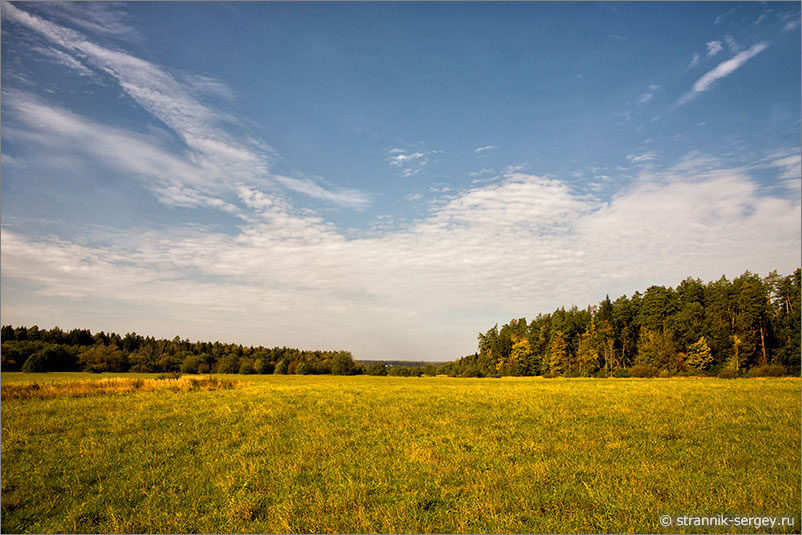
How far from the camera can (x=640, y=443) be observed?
12234 mm

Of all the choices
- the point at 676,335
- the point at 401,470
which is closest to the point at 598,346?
the point at 676,335

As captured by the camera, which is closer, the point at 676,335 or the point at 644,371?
the point at 644,371

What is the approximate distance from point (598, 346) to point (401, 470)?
94006 mm

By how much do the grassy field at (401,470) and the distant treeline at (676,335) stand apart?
57040 mm

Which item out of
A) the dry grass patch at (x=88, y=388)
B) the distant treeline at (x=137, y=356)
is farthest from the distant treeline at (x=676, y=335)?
the dry grass patch at (x=88, y=388)

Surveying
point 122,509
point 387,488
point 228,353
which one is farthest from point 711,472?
point 228,353

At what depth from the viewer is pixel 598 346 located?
3551 inches

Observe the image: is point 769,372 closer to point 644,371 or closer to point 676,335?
point 644,371

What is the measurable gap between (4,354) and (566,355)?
393ft

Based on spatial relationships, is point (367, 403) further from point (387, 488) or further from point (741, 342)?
point (741, 342)

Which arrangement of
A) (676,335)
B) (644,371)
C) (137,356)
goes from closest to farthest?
(644,371), (676,335), (137,356)

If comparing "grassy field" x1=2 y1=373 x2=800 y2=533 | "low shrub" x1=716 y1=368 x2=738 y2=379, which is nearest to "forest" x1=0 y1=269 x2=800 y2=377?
"low shrub" x1=716 y1=368 x2=738 y2=379

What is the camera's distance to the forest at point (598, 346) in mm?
68688

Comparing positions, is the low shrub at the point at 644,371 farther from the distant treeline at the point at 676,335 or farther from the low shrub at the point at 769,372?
the low shrub at the point at 769,372
